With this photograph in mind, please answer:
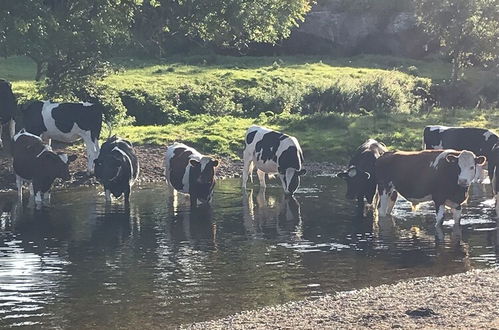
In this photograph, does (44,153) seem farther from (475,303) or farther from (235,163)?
(475,303)

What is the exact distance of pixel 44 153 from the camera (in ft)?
71.6

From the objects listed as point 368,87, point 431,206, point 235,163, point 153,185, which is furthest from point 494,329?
point 368,87

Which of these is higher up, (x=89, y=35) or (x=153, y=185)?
(x=89, y=35)

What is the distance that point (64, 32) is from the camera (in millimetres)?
28297

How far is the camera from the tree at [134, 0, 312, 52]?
32125 millimetres

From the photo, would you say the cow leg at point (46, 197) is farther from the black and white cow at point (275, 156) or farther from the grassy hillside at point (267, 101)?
the grassy hillside at point (267, 101)

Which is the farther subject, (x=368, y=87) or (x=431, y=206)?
(x=368, y=87)

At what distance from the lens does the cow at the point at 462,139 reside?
25.3 metres

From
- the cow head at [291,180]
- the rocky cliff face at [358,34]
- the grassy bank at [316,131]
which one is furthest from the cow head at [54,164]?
the rocky cliff face at [358,34]

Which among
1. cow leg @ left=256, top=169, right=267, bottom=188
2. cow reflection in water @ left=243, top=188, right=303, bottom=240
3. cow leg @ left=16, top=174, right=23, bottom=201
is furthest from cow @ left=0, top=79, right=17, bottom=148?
cow reflection in water @ left=243, top=188, right=303, bottom=240

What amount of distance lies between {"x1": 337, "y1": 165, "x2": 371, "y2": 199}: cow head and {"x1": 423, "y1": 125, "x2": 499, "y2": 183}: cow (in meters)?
5.48

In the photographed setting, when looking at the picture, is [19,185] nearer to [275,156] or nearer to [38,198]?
[38,198]

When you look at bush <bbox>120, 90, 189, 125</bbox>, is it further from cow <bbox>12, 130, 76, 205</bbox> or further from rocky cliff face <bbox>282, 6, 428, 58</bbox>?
rocky cliff face <bbox>282, 6, 428, 58</bbox>

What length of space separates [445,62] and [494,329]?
4857cm
